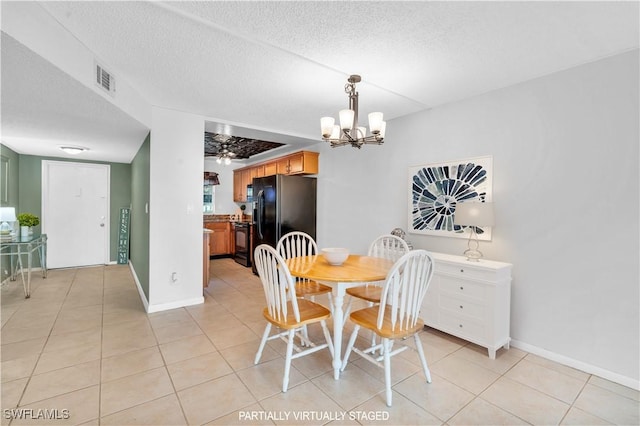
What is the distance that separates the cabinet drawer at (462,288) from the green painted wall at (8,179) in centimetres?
600

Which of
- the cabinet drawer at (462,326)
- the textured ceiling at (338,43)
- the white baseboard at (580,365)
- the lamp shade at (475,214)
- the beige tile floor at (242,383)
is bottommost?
the beige tile floor at (242,383)

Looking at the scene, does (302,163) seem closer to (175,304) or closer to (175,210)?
(175,210)

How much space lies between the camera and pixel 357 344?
2717mm

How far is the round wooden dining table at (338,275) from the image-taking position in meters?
2.05

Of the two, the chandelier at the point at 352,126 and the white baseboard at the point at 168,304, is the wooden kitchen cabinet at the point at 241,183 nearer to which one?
the white baseboard at the point at 168,304

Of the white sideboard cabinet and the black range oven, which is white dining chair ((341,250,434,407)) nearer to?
the white sideboard cabinet

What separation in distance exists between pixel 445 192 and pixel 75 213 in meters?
6.47

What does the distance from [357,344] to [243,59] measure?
262 cm

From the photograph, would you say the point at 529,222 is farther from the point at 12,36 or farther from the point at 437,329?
the point at 12,36

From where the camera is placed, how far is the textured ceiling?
1.69 metres

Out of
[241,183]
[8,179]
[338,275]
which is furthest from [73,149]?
[338,275]

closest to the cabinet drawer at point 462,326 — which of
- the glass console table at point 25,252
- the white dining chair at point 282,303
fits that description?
the white dining chair at point 282,303

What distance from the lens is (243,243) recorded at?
614 centimetres

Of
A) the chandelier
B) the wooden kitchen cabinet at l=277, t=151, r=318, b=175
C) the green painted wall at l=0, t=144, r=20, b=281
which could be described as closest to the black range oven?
the wooden kitchen cabinet at l=277, t=151, r=318, b=175
